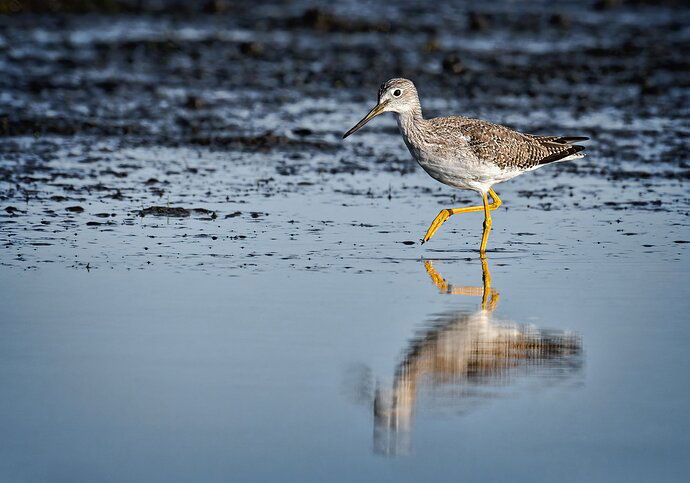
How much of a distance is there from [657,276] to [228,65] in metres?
11.9

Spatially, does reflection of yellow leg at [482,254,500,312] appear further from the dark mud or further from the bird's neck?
the bird's neck

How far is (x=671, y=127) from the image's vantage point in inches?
592

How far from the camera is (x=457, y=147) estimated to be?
1033cm

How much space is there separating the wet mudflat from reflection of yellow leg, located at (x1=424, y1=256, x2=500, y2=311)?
0.11ft

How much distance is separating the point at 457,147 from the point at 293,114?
19.4 ft

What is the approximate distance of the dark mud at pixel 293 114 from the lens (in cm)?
1047

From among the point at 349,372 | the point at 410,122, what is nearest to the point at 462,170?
the point at 410,122

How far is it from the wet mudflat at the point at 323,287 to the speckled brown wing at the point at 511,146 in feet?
1.62

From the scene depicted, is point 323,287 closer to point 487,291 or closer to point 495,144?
point 487,291

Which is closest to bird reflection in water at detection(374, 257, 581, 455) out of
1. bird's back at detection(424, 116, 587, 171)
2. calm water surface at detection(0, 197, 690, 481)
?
calm water surface at detection(0, 197, 690, 481)

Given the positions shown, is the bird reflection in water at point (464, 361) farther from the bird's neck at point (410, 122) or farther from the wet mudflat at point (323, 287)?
the bird's neck at point (410, 122)

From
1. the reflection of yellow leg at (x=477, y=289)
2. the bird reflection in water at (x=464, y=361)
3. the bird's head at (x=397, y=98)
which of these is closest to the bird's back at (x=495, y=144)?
the bird's head at (x=397, y=98)

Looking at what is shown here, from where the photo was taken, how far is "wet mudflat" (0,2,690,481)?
571cm

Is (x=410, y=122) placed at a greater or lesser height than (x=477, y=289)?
greater
